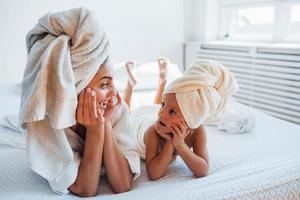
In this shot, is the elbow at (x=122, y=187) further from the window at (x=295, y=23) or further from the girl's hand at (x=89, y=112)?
the window at (x=295, y=23)

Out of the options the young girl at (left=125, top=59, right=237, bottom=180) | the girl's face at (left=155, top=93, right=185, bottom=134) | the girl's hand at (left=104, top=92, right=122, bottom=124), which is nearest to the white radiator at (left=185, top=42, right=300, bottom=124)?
the young girl at (left=125, top=59, right=237, bottom=180)

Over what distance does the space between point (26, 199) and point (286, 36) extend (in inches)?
75.5

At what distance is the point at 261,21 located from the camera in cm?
228

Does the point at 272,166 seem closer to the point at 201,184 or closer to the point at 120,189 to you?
the point at 201,184

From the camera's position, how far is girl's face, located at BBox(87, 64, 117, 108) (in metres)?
0.81

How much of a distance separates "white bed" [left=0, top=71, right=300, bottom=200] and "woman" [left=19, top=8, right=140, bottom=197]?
6 centimetres

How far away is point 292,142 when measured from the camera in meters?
1.09

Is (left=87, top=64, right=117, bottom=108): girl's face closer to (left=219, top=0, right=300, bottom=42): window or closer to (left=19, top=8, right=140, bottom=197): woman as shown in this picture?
(left=19, top=8, right=140, bottom=197): woman

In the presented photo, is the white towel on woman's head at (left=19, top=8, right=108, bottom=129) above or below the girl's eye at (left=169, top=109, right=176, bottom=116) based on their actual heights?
above

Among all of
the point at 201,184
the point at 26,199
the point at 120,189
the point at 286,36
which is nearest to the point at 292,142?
the point at 201,184

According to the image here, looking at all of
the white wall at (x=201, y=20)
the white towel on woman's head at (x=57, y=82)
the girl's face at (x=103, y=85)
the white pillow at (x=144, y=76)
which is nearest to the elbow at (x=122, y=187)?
the white towel on woman's head at (x=57, y=82)

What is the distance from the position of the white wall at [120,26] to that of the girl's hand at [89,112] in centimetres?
162

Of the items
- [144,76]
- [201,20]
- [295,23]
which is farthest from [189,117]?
[201,20]

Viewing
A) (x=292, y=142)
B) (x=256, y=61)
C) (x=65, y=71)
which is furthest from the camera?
(x=256, y=61)
